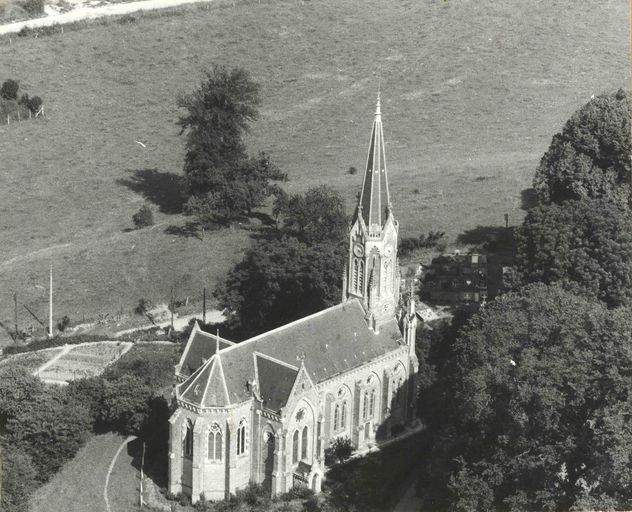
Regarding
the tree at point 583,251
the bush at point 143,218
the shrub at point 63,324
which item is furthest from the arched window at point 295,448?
the bush at point 143,218

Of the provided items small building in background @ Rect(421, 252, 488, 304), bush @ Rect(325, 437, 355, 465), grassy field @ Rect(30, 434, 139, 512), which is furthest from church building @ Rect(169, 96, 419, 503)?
small building in background @ Rect(421, 252, 488, 304)

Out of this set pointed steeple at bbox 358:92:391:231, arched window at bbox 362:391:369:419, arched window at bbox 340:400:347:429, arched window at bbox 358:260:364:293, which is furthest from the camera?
arched window at bbox 358:260:364:293

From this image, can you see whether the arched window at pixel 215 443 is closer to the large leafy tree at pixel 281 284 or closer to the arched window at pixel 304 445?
the arched window at pixel 304 445

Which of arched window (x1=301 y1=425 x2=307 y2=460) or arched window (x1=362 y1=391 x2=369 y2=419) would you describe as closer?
arched window (x1=301 y1=425 x2=307 y2=460)

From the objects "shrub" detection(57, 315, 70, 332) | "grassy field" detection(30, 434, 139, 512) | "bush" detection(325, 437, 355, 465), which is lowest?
"grassy field" detection(30, 434, 139, 512)

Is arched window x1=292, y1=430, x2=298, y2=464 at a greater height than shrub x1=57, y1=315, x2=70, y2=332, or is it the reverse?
arched window x1=292, y1=430, x2=298, y2=464

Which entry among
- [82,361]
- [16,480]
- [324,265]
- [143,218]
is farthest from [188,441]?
[143,218]

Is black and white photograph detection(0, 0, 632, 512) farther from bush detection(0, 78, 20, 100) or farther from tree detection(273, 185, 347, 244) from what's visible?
bush detection(0, 78, 20, 100)
